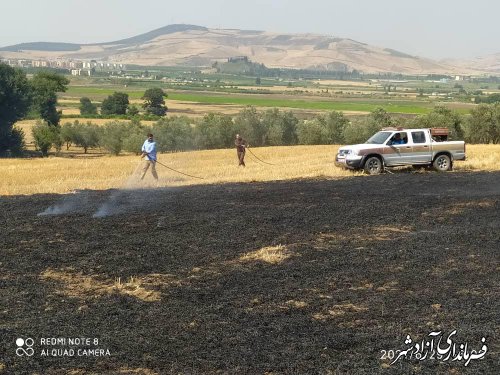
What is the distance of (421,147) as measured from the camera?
27.7 m

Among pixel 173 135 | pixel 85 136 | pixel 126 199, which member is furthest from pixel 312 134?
pixel 126 199

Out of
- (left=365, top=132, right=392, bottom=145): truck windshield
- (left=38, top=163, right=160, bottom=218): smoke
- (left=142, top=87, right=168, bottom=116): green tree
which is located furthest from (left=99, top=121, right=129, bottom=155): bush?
(left=38, top=163, right=160, bottom=218): smoke

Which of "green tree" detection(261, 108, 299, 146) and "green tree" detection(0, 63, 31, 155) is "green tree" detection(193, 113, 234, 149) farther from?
"green tree" detection(0, 63, 31, 155)

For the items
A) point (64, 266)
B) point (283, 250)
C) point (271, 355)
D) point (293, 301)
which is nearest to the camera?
point (271, 355)

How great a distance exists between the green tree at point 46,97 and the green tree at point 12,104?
20.4 feet

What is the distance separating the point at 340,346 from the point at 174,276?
13.3 ft

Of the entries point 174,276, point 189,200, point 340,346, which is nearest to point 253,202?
point 189,200

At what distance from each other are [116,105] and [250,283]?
97698 mm

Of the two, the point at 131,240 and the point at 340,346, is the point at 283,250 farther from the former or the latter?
the point at 340,346

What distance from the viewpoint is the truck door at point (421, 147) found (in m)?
27.6

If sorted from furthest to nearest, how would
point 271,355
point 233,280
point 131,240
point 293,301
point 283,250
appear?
point 131,240 → point 283,250 → point 233,280 → point 293,301 → point 271,355

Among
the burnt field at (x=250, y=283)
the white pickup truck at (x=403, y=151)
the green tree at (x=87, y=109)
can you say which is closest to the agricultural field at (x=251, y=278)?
the burnt field at (x=250, y=283)

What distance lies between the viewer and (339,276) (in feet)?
35.6

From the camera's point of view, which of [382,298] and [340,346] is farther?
[382,298]
